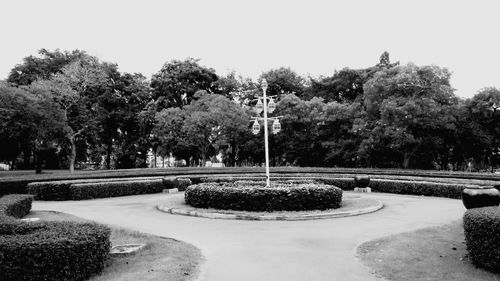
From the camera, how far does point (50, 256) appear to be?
253 inches

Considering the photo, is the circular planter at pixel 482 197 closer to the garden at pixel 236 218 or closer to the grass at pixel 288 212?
the garden at pixel 236 218

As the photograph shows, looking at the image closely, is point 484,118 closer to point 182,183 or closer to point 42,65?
point 182,183

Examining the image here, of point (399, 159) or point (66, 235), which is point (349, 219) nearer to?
point (66, 235)

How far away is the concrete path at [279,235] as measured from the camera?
284 inches

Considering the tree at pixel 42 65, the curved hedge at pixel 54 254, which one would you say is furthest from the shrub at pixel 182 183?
the tree at pixel 42 65

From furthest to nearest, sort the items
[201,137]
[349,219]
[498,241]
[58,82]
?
[201,137], [58,82], [349,219], [498,241]

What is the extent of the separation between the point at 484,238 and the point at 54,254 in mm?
7628

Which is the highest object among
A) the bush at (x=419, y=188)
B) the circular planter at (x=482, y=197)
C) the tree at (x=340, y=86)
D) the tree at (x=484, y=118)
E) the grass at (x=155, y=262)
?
the tree at (x=340, y=86)

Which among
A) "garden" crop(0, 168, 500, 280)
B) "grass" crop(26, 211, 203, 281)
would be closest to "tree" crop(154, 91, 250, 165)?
"garden" crop(0, 168, 500, 280)

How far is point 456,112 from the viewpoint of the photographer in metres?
30.9

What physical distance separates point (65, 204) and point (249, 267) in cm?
1412

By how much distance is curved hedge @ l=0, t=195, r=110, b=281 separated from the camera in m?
6.36

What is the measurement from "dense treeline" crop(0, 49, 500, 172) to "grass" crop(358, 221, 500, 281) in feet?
68.4

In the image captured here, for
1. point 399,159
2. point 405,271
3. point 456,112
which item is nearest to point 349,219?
point 405,271
